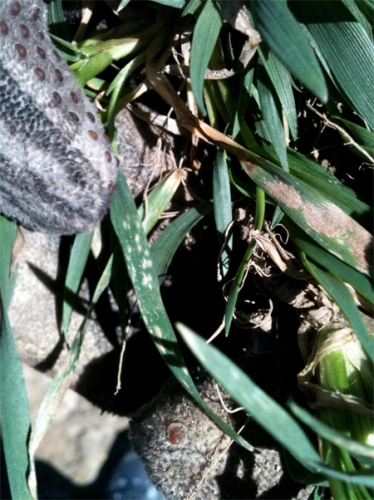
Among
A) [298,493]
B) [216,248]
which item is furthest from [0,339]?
[298,493]

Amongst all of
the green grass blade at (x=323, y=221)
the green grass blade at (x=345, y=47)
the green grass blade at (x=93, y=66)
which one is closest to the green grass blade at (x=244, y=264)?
the green grass blade at (x=323, y=221)

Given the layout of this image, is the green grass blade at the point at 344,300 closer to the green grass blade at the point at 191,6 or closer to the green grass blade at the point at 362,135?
the green grass blade at the point at 362,135

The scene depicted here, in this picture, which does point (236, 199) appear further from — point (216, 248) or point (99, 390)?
point (99, 390)

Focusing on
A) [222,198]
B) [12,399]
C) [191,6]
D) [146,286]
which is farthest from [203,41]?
[12,399]

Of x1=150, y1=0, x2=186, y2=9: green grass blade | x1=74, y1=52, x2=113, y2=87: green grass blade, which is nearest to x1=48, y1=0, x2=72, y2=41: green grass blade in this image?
x1=74, y1=52, x2=113, y2=87: green grass blade

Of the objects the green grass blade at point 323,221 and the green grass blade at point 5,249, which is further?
the green grass blade at point 5,249

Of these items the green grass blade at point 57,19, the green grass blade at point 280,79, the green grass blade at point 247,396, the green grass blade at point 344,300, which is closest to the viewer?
the green grass blade at point 247,396

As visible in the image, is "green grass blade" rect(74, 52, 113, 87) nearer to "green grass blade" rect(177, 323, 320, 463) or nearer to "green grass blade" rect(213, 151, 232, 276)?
"green grass blade" rect(213, 151, 232, 276)
